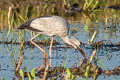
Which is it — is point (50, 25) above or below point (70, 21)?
above

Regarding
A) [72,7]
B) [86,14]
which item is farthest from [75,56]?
[72,7]

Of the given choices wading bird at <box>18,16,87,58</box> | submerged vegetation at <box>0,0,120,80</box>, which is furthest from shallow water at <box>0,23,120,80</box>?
wading bird at <box>18,16,87,58</box>

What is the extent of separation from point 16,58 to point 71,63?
118 centimetres

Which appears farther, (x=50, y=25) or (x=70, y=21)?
(x=70, y=21)

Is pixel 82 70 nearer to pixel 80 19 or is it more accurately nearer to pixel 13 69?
pixel 13 69

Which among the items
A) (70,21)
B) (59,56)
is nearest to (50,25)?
(59,56)

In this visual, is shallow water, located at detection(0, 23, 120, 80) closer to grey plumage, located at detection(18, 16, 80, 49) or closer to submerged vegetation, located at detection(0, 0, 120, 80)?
submerged vegetation, located at detection(0, 0, 120, 80)

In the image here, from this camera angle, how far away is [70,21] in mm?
12062

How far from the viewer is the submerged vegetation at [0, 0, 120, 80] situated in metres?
6.26

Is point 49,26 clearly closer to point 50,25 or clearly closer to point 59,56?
point 50,25

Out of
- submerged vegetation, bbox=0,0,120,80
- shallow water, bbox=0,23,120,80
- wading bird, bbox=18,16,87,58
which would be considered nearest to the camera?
submerged vegetation, bbox=0,0,120,80

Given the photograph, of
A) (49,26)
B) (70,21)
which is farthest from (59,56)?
(70,21)

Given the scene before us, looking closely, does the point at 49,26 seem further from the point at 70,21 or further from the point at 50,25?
the point at 70,21

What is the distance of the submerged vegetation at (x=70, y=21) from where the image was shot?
20.5 ft
